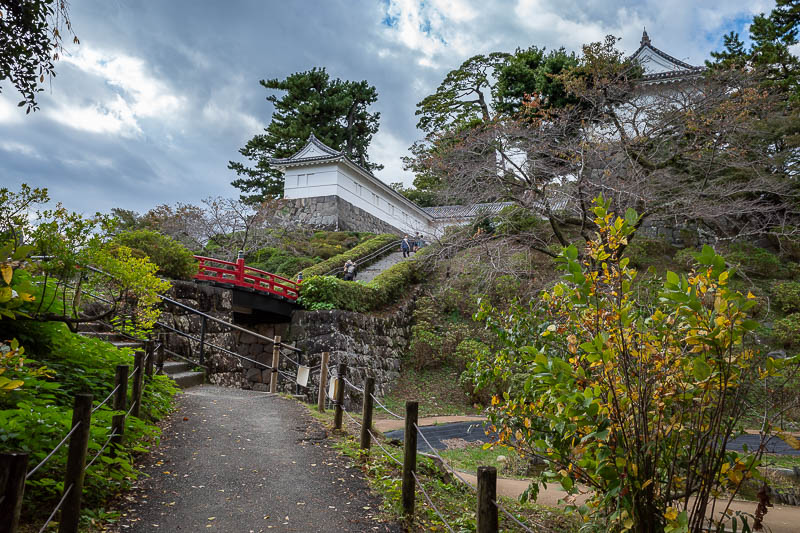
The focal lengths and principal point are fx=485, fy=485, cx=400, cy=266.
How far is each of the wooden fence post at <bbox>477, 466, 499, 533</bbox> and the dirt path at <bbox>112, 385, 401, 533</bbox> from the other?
144 cm

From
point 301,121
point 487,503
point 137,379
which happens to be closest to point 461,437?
point 137,379

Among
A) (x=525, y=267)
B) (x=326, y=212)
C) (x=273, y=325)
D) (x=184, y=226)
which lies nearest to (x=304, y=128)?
Result: (x=326, y=212)

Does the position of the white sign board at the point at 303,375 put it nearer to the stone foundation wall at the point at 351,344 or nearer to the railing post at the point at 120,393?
the stone foundation wall at the point at 351,344

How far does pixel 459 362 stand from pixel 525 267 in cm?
358

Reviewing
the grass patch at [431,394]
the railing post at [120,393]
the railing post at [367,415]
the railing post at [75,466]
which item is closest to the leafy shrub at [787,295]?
the grass patch at [431,394]

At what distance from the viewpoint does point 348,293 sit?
14773mm

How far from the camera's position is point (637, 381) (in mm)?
2543

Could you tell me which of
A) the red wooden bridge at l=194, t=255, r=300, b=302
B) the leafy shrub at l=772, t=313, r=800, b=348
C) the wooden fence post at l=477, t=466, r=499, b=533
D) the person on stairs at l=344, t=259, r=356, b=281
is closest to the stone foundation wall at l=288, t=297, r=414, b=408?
the red wooden bridge at l=194, t=255, r=300, b=302

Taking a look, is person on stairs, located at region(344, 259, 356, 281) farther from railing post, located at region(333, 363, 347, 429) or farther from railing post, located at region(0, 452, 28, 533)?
railing post, located at region(0, 452, 28, 533)

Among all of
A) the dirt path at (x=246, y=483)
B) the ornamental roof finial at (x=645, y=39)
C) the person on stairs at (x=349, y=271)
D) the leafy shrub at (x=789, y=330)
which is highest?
the ornamental roof finial at (x=645, y=39)

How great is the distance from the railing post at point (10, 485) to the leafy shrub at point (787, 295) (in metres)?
17.1

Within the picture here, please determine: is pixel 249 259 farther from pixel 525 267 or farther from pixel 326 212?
pixel 525 267

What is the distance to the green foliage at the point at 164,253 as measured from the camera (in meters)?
12.0

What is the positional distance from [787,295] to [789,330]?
178cm
